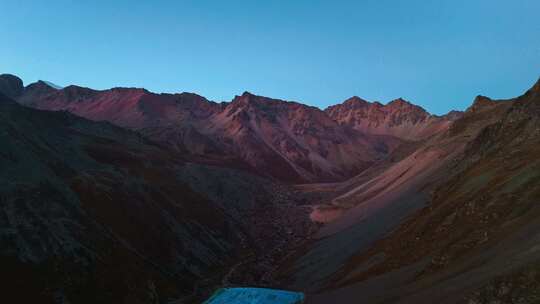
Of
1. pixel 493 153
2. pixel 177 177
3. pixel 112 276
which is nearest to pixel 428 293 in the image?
pixel 112 276

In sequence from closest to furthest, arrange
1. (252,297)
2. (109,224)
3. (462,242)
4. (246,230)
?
(462,242) → (252,297) → (109,224) → (246,230)

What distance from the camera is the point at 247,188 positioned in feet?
454

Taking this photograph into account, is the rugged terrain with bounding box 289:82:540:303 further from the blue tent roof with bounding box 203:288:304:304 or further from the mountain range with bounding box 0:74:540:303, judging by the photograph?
the blue tent roof with bounding box 203:288:304:304

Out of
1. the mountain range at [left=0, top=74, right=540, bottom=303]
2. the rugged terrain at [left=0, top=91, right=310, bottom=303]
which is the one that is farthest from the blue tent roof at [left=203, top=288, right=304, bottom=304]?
the rugged terrain at [left=0, top=91, right=310, bottom=303]

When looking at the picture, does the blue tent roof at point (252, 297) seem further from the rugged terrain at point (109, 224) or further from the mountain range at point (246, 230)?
the rugged terrain at point (109, 224)

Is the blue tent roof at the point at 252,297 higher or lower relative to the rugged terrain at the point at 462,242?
lower

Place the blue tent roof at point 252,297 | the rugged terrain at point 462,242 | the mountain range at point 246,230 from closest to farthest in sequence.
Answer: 1. the rugged terrain at point 462,242
2. the mountain range at point 246,230
3. the blue tent roof at point 252,297

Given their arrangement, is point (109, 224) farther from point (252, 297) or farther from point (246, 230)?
point (246, 230)

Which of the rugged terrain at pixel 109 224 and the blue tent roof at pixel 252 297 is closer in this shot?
the blue tent roof at pixel 252 297

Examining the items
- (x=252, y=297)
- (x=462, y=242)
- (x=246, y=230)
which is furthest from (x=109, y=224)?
(x=462, y=242)

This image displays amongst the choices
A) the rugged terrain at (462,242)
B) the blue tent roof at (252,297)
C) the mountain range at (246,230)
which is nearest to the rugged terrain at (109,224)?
the mountain range at (246,230)

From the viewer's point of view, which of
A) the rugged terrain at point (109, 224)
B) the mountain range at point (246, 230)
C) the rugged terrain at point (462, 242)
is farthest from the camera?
the rugged terrain at point (109, 224)

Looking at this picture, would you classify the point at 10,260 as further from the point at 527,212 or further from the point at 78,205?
the point at 527,212

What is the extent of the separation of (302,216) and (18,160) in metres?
75.5
